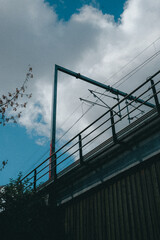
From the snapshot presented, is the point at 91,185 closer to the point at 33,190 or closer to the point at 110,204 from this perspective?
the point at 110,204

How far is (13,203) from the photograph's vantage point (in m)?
9.92

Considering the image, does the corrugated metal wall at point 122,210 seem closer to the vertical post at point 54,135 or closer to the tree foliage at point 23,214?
the tree foliage at point 23,214

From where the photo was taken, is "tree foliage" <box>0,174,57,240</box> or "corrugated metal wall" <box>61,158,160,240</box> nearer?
"corrugated metal wall" <box>61,158,160,240</box>

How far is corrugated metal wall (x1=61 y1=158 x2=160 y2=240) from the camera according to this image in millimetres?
6348

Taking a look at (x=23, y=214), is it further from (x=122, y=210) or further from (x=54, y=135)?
(x=54, y=135)

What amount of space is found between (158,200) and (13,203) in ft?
21.5

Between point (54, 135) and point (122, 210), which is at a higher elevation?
point (54, 135)

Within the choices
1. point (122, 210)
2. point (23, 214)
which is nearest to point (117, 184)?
point (122, 210)

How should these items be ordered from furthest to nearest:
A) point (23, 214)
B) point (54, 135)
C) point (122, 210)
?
point (54, 135) → point (23, 214) → point (122, 210)

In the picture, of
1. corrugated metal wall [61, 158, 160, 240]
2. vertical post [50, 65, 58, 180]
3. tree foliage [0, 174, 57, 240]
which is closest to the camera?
corrugated metal wall [61, 158, 160, 240]

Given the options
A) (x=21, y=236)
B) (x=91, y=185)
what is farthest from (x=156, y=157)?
(x=21, y=236)

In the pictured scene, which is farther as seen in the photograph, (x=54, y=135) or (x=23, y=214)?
(x=54, y=135)

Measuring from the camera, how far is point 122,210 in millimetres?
7164

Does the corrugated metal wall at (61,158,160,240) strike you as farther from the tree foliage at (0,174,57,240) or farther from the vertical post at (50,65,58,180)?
the vertical post at (50,65,58,180)
